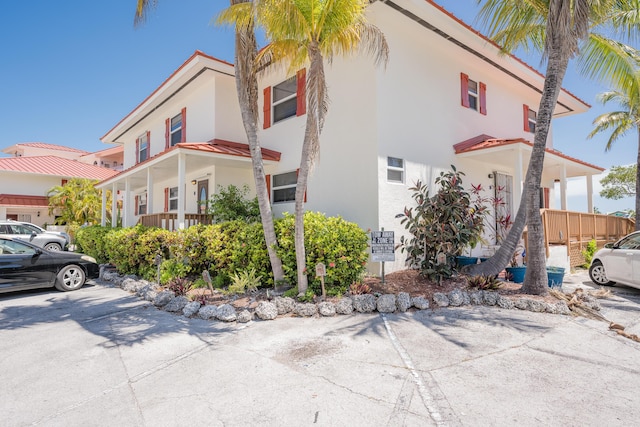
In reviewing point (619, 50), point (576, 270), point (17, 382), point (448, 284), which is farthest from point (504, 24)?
point (17, 382)

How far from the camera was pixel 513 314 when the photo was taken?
5.78m

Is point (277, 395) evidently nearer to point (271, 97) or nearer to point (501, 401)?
point (501, 401)

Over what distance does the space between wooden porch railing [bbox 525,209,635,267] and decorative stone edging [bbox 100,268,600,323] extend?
4273 mm

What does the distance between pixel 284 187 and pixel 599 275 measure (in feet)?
29.6

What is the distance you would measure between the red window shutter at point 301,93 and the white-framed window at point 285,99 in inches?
21.5

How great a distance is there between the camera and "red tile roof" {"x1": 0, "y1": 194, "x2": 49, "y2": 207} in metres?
23.0

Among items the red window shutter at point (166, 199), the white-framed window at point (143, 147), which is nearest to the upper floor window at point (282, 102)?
the red window shutter at point (166, 199)

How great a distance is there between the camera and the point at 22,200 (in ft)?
78.1

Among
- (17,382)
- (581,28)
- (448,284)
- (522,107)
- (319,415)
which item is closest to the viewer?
(319,415)

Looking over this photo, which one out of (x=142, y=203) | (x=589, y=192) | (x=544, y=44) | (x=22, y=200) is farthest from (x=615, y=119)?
(x=22, y=200)

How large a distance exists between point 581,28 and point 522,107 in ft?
27.3

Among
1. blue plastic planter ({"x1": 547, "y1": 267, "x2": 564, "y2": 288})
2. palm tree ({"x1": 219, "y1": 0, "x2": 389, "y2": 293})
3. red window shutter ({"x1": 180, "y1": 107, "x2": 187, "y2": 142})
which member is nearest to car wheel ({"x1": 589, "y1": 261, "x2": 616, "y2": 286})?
blue plastic planter ({"x1": 547, "y1": 267, "x2": 564, "y2": 288})

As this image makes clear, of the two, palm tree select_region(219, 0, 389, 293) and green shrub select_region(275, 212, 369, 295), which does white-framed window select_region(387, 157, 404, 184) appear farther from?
palm tree select_region(219, 0, 389, 293)

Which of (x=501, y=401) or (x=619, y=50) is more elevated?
(x=619, y=50)
